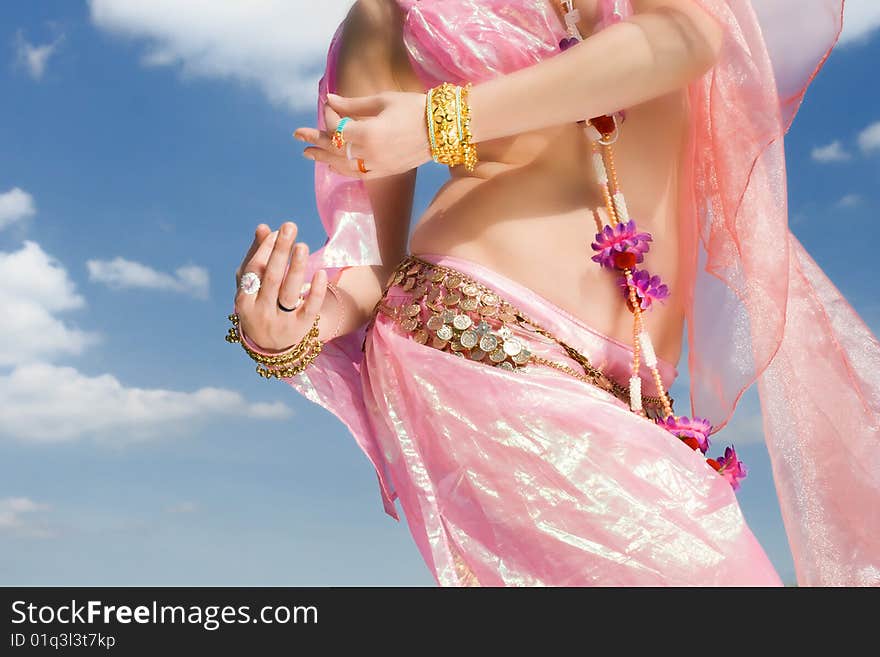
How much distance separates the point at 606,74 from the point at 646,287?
0.38m

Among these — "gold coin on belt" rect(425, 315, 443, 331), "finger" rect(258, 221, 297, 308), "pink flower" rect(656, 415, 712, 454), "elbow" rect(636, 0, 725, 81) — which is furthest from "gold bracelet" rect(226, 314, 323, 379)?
"elbow" rect(636, 0, 725, 81)

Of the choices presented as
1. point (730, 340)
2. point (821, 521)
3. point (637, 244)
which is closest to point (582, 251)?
point (637, 244)

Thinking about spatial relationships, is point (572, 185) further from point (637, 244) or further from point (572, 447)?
point (572, 447)

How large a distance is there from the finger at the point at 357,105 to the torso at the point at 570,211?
0.83 ft

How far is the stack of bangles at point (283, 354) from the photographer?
1689 millimetres

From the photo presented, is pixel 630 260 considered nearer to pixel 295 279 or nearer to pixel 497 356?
pixel 497 356

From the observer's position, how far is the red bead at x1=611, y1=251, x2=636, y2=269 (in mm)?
1588

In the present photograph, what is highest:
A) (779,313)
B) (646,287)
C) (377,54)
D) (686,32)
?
(377,54)

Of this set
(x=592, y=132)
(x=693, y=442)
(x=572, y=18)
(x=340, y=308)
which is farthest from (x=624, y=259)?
(x=340, y=308)

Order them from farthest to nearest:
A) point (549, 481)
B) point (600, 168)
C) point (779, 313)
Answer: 1. point (600, 168)
2. point (779, 313)
3. point (549, 481)

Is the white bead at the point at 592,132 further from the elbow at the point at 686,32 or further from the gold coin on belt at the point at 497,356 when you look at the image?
the gold coin on belt at the point at 497,356

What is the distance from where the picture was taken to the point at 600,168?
1650 millimetres

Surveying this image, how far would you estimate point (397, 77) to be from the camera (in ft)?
6.07

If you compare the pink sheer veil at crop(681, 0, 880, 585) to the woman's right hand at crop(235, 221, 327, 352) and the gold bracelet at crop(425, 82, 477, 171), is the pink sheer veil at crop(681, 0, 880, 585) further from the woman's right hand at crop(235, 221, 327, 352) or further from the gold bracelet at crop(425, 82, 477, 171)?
the woman's right hand at crop(235, 221, 327, 352)
